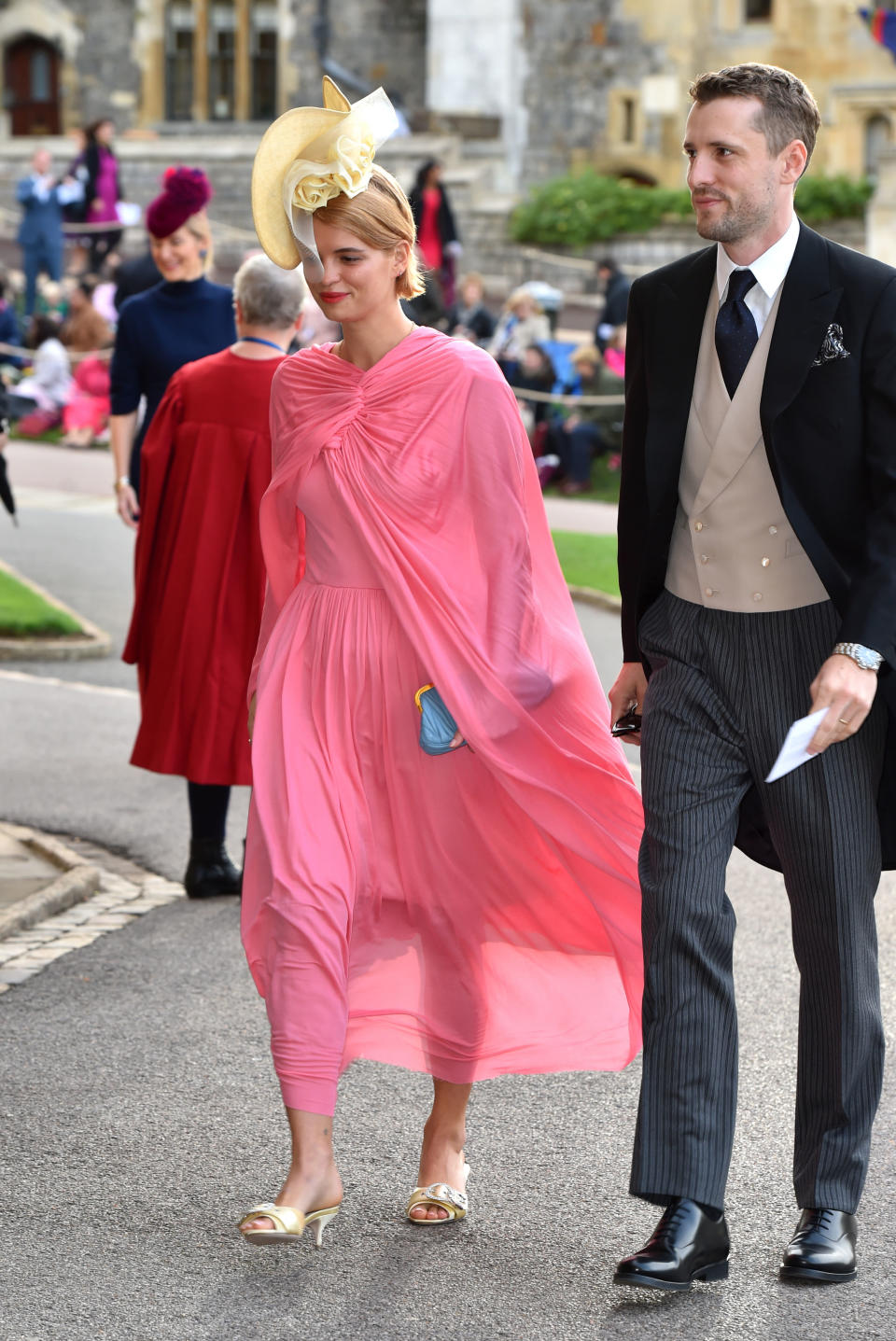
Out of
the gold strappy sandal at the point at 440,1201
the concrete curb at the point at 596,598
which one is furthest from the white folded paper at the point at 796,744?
the concrete curb at the point at 596,598

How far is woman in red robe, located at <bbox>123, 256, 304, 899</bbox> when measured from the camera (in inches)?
257

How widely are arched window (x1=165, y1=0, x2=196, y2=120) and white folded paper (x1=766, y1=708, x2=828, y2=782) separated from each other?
4305cm

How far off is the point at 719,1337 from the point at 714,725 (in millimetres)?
1118

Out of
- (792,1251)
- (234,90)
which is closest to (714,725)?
(792,1251)

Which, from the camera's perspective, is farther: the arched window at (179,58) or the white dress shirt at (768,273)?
the arched window at (179,58)

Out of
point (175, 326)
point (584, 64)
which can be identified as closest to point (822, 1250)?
point (175, 326)

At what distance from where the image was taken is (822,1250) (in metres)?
3.84

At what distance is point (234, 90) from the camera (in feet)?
145

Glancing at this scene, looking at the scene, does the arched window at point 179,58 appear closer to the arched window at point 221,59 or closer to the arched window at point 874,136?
the arched window at point 221,59

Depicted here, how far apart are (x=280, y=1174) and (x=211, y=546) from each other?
264cm

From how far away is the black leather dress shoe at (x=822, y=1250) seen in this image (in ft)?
12.6

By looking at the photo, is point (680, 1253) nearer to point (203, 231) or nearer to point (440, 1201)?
point (440, 1201)

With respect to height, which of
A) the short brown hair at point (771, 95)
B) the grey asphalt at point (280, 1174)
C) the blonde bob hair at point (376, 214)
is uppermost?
the short brown hair at point (771, 95)

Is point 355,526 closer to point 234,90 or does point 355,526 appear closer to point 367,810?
point 367,810
